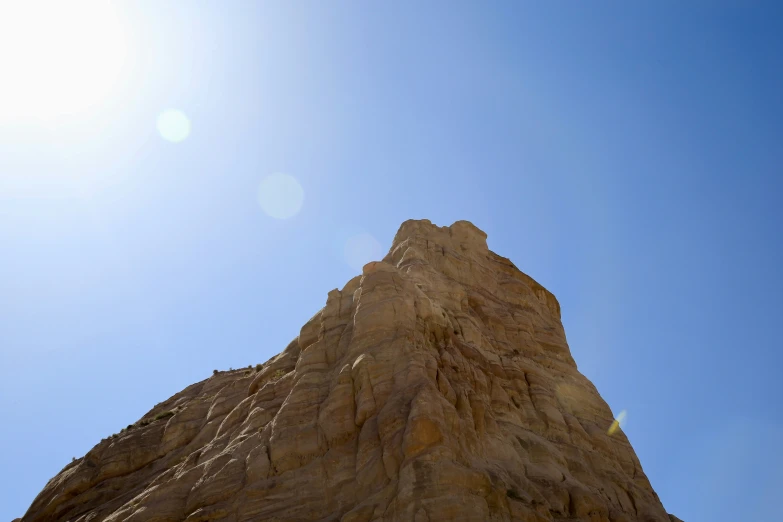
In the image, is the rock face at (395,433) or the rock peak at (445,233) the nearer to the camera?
the rock face at (395,433)

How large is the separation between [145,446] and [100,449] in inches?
163

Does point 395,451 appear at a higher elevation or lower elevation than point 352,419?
lower

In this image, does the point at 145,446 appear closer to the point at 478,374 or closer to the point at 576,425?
the point at 478,374

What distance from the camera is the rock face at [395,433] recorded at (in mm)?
23969

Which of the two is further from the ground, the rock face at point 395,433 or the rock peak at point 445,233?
the rock peak at point 445,233

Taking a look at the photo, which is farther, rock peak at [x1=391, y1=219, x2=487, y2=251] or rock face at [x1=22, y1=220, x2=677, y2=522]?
rock peak at [x1=391, y1=219, x2=487, y2=251]

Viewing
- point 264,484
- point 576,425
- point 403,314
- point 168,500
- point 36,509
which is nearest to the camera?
point 264,484

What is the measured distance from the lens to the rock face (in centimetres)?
2397

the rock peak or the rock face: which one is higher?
the rock peak

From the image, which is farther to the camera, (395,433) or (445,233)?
(445,233)

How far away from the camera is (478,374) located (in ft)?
104

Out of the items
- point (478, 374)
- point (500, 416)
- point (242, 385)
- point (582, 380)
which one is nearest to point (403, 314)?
point (478, 374)

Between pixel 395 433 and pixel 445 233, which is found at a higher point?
pixel 445 233

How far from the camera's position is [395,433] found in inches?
975
